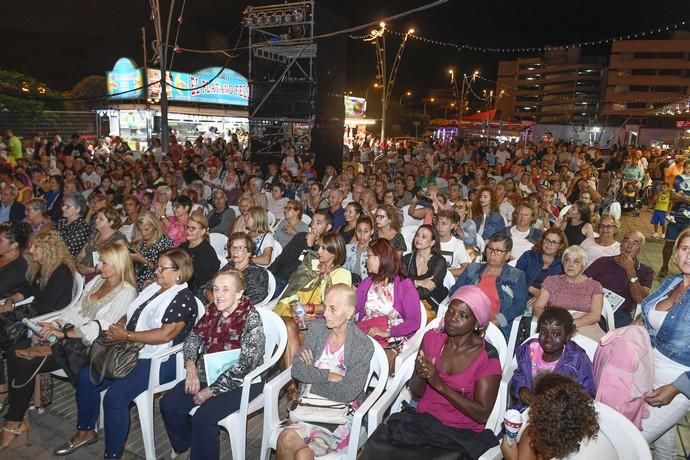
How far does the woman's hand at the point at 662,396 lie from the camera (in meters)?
2.76

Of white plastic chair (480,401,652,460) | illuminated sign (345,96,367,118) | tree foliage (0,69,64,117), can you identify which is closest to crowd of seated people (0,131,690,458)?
white plastic chair (480,401,652,460)

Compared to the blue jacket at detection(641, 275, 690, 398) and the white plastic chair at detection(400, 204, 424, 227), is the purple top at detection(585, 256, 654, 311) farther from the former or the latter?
the white plastic chair at detection(400, 204, 424, 227)

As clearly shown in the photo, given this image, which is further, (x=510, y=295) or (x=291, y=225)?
(x=291, y=225)

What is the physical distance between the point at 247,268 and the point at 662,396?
3187 millimetres

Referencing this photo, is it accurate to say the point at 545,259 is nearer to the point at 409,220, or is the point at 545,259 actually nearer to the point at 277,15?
the point at 409,220

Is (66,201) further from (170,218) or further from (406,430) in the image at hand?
(406,430)

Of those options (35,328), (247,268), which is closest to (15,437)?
(35,328)

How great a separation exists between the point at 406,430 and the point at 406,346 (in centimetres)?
94

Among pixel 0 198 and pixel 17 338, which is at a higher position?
pixel 0 198

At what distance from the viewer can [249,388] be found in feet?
10.1

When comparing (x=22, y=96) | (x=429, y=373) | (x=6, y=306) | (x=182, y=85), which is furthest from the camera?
(x=182, y=85)

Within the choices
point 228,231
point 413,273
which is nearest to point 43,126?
point 228,231

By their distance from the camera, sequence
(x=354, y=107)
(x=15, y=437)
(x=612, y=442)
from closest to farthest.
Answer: (x=612, y=442), (x=15, y=437), (x=354, y=107)

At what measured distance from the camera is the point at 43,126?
2300 centimetres
